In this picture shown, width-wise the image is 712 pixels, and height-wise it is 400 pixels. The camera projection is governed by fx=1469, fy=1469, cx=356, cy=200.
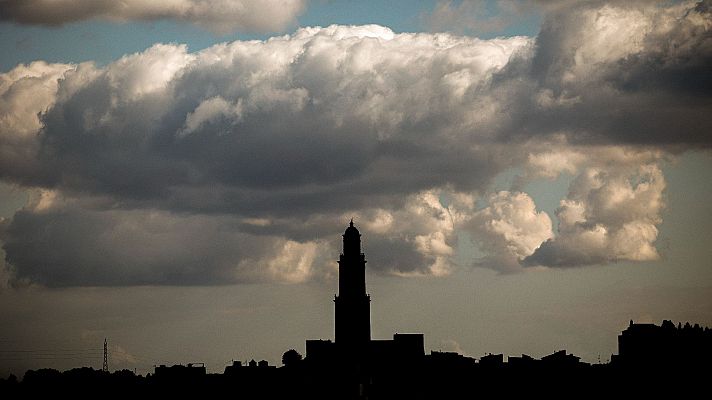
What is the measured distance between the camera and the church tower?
191 metres

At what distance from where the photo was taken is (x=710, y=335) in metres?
189

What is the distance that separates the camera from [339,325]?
195125mm

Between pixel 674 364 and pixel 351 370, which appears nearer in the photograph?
pixel 674 364

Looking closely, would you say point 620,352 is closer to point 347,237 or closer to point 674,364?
point 674,364

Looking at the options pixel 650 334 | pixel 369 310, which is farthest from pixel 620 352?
pixel 369 310

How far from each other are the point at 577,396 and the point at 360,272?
32.6 metres

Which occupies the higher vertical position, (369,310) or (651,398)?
(369,310)

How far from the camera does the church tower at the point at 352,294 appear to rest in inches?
7530

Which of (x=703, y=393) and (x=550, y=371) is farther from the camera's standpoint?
(x=550, y=371)

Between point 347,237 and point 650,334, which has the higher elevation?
point 347,237

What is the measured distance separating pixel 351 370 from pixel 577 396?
30508 mm

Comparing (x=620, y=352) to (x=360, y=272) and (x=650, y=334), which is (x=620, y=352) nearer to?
(x=650, y=334)

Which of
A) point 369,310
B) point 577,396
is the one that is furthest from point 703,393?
point 369,310

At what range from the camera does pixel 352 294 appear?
629 ft
